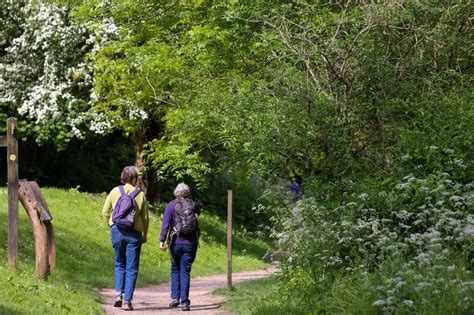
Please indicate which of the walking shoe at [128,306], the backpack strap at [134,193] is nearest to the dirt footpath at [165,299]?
the walking shoe at [128,306]

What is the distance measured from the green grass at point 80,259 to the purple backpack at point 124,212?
1.10 m

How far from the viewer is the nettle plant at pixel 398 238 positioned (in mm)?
8070

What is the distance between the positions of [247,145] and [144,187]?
17.0 metres

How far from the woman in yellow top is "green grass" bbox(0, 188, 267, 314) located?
1.61 ft

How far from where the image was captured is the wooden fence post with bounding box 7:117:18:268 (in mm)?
12359

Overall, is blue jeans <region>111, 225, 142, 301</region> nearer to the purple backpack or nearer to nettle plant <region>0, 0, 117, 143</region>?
the purple backpack

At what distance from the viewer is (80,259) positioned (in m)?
17.9

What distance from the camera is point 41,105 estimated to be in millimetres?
28344


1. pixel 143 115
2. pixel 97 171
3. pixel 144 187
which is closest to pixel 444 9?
pixel 143 115

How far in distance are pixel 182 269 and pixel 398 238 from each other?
12.2ft

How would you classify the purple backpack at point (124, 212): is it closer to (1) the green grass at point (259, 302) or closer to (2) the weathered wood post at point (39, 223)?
(2) the weathered wood post at point (39, 223)

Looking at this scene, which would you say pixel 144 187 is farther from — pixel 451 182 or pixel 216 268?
pixel 451 182

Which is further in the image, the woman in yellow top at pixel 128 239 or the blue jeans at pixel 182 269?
the blue jeans at pixel 182 269

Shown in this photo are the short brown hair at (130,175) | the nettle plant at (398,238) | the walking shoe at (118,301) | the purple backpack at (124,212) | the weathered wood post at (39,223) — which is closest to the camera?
the nettle plant at (398,238)
